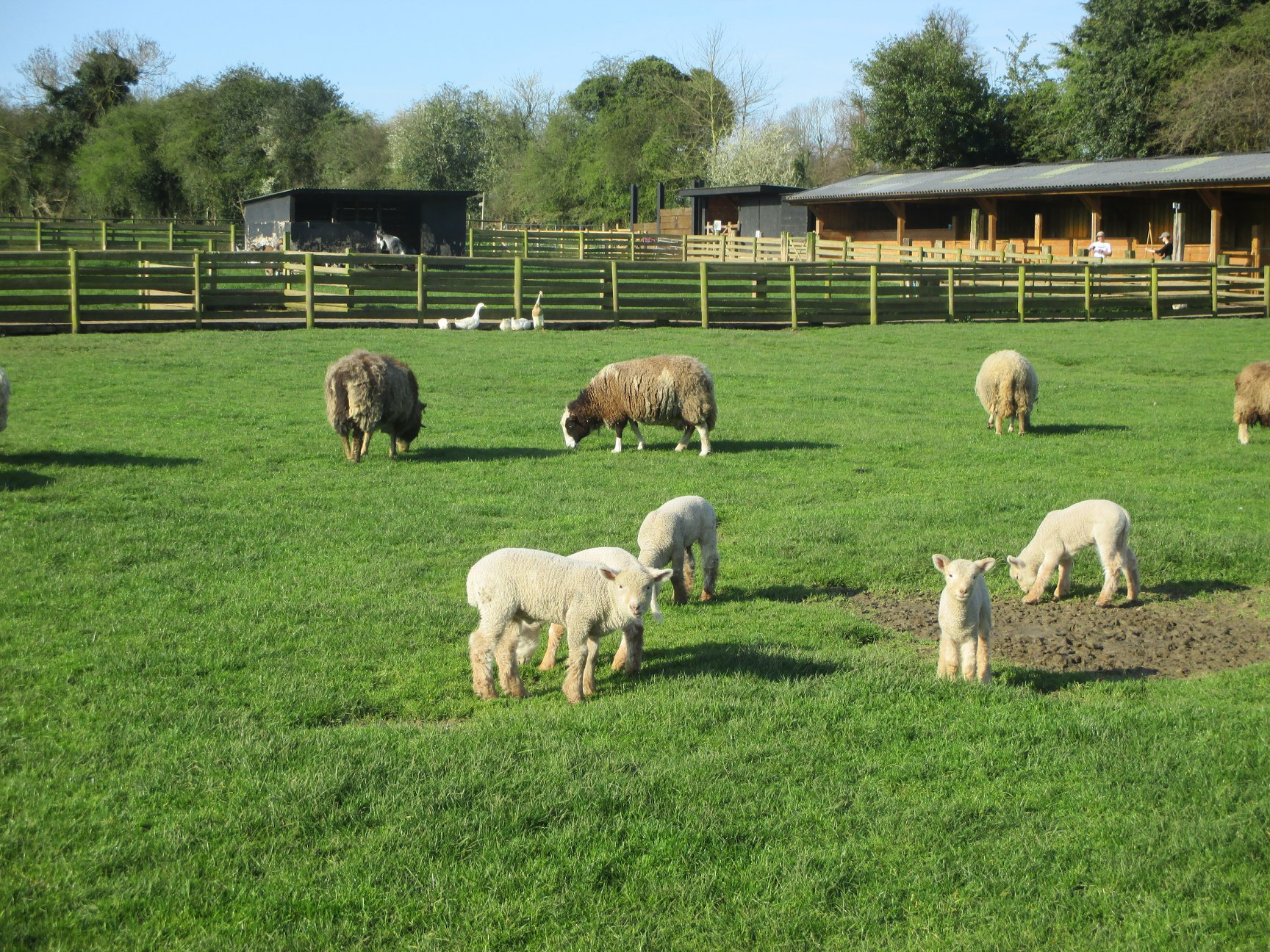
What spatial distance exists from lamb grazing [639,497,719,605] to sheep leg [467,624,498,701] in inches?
62.0

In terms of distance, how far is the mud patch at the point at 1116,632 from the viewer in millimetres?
6938

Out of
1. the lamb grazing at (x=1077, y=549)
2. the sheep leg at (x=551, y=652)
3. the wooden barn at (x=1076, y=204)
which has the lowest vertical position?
the sheep leg at (x=551, y=652)

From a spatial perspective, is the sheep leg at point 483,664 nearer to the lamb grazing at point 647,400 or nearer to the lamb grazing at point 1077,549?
the lamb grazing at point 1077,549

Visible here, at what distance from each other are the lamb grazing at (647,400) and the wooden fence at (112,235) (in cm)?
3550

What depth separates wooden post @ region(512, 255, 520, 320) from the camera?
26359mm

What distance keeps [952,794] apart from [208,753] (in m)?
3.11

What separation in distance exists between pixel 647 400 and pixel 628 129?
219 feet

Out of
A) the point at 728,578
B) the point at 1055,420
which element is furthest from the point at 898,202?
the point at 728,578

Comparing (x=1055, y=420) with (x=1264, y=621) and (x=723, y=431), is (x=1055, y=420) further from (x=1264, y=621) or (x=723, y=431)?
(x=1264, y=621)


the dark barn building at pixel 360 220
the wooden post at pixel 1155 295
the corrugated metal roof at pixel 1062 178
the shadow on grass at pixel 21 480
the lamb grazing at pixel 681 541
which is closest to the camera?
the lamb grazing at pixel 681 541

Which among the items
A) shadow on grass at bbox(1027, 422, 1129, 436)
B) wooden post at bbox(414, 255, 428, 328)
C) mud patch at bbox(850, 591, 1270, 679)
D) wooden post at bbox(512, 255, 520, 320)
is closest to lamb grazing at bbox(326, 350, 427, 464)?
mud patch at bbox(850, 591, 1270, 679)

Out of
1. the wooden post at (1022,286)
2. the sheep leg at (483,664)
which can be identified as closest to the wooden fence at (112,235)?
the wooden post at (1022,286)

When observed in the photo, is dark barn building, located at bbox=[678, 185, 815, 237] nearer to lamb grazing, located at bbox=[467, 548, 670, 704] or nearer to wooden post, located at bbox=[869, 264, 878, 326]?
wooden post, located at bbox=[869, 264, 878, 326]

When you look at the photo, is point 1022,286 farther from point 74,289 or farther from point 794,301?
point 74,289
